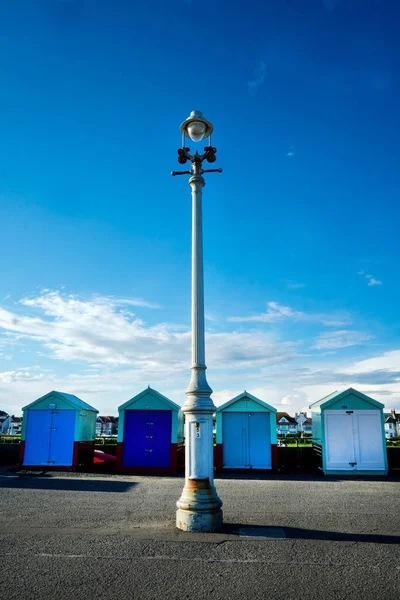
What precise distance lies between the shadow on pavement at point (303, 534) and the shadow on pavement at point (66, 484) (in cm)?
506

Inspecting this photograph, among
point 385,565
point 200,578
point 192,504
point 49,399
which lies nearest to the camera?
point 200,578

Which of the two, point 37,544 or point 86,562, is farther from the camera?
point 37,544

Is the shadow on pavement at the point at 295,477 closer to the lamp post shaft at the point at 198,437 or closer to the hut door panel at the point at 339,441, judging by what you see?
the hut door panel at the point at 339,441

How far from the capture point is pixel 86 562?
16.9ft

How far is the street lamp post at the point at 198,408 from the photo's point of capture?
6.53 m

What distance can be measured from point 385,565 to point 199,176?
610cm

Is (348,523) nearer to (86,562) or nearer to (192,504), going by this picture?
(192,504)

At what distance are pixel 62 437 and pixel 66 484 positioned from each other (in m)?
4.35

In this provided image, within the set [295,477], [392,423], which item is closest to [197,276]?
[295,477]

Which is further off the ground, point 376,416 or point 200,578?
point 376,416

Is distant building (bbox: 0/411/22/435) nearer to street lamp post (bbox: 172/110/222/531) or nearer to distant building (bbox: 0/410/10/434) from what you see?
distant building (bbox: 0/410/10/434)

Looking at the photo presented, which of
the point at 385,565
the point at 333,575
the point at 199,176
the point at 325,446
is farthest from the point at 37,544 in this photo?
the point at 325,446

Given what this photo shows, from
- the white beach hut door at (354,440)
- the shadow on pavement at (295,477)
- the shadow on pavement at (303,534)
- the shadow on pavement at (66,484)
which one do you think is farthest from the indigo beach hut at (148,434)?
the shadow on pavement at (303,534)

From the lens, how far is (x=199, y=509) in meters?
6.47
